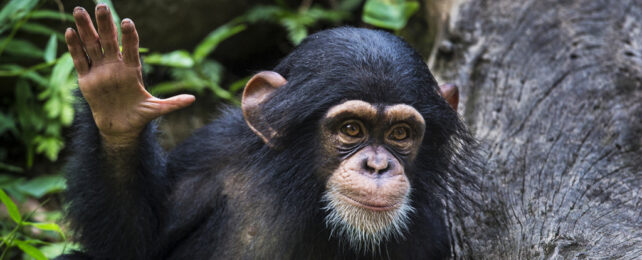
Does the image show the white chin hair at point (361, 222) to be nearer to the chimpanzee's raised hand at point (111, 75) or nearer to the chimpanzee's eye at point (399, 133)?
the chimpanzee's eye at point (399, 133)

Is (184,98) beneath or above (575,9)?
beneath

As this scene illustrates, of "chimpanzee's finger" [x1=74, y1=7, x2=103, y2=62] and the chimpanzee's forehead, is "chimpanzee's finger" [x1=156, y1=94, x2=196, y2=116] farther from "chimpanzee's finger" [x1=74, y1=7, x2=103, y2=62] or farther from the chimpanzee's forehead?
the chimpanzee's forehead

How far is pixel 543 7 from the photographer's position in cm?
689

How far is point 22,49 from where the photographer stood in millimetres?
7660

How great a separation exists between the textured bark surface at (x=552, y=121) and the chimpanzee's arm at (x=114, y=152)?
2349 mm

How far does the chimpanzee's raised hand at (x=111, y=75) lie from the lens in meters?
4.12

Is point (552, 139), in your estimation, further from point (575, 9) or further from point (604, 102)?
point (575, 9)

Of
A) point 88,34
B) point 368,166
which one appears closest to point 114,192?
point 88,34

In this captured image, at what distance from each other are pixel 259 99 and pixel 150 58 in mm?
2775

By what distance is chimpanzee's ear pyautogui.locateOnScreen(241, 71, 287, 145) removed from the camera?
4.72 meters

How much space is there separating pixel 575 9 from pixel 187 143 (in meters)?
4.05

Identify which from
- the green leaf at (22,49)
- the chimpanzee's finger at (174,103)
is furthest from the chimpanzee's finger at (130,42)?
the green leaf at (22,49)

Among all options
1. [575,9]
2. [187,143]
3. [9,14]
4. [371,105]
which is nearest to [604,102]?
[575,9]

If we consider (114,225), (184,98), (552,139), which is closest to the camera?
(184,98)
